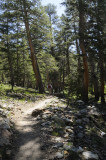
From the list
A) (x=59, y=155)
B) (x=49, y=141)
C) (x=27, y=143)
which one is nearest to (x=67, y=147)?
(x=59, y=155)

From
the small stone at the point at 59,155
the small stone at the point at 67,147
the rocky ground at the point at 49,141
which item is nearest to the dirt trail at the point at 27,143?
the rocky ground at the point at 49,141

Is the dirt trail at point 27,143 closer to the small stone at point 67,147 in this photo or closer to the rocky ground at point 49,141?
the rocky ground at point 49,141

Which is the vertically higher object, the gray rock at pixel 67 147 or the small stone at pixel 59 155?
the gray rock at pixel 67 147

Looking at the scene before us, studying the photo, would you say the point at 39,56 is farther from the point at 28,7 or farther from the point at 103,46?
the point at 103,46

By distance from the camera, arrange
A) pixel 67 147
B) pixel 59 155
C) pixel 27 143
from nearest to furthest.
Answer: pixel 59 155, pixel 67 147, pixel 27 143

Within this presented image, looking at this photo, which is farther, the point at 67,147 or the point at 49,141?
the point at 49,141

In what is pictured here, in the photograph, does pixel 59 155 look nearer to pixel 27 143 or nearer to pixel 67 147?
pixel 67 147

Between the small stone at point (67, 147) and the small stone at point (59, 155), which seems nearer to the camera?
the small stone at point (59, 155)

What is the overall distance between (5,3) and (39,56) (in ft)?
28.3

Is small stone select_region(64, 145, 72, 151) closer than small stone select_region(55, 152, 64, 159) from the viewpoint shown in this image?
No

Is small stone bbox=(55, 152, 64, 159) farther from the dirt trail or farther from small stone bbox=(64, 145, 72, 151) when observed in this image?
the dirt trail

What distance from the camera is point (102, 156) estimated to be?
4250 mm

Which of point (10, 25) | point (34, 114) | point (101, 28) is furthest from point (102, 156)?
point (10, 25)

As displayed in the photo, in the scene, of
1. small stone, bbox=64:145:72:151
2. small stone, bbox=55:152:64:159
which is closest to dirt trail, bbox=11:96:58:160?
small stone, bbox=55:152:64:159
